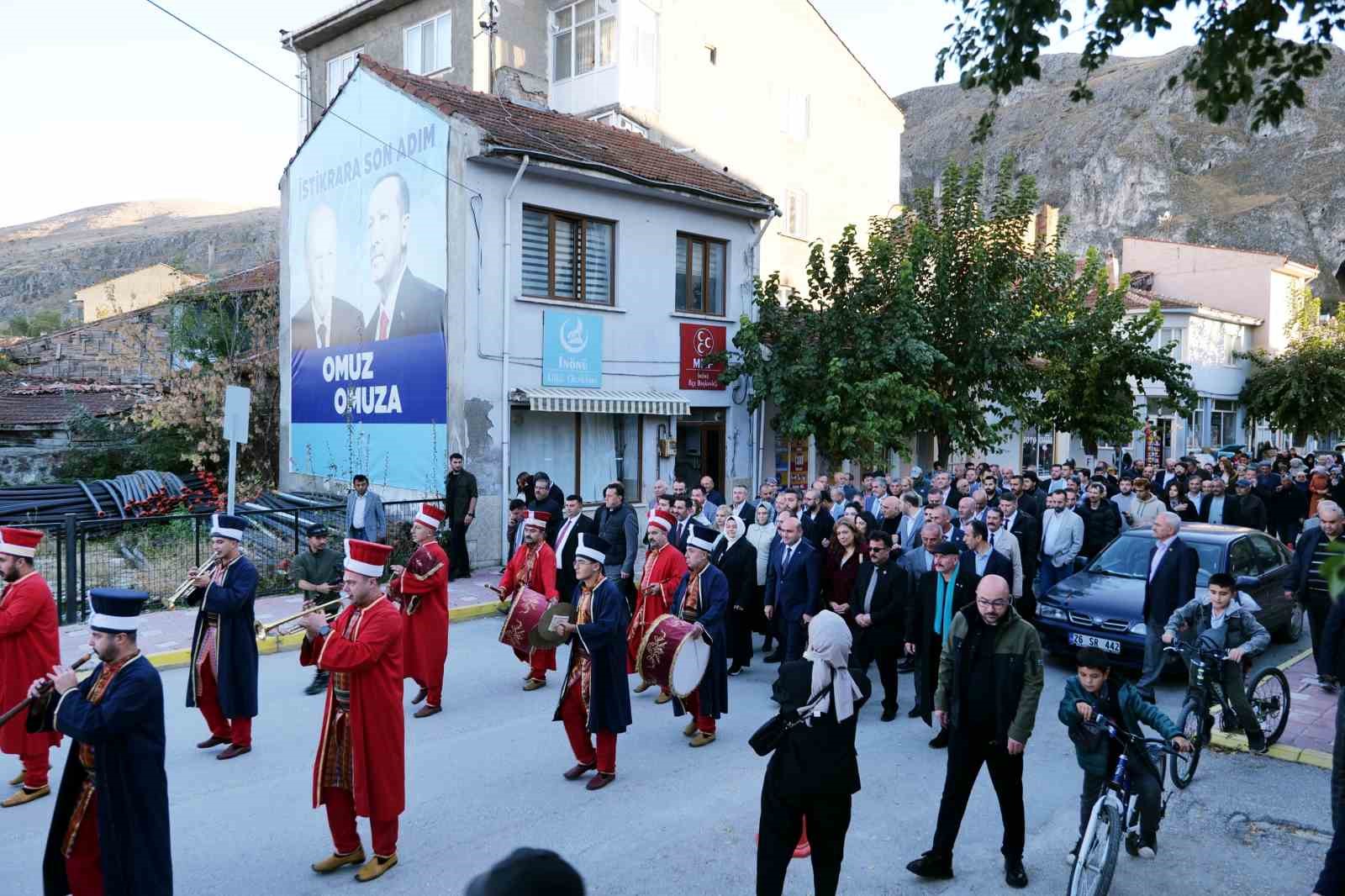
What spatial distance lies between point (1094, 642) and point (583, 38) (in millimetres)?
20707

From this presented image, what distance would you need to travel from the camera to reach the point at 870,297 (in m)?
18.5

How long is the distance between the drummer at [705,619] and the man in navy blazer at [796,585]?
1187 mm

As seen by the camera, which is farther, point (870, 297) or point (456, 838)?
point (870, 297)

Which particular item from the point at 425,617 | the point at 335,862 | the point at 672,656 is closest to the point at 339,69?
the point at 425,617

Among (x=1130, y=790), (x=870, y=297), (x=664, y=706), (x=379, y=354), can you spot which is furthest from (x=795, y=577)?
(x=379, y=354)

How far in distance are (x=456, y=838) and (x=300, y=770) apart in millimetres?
1850

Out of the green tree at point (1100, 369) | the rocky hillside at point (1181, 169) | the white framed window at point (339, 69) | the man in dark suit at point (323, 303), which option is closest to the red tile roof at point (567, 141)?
the man in dark suit at point (323, 303)

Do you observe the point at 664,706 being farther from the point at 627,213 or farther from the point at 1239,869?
the point at 627,213

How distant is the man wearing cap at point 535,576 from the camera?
30.3 feet

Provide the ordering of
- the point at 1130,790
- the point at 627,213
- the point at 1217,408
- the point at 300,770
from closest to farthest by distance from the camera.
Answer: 1. the point at 1130,790
2. the point at 300,770
3. the point at 627,213
4. the point at 1217,408

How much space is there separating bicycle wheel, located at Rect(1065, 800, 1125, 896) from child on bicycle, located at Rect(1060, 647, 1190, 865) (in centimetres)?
15

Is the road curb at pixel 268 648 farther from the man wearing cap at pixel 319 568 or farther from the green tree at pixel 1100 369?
the green tree at pixel 1100 369

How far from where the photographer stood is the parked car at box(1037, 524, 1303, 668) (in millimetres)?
9727

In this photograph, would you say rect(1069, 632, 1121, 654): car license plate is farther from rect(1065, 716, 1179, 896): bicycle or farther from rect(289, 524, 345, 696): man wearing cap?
rect(289, 524, 345, 696): man wearing cap
